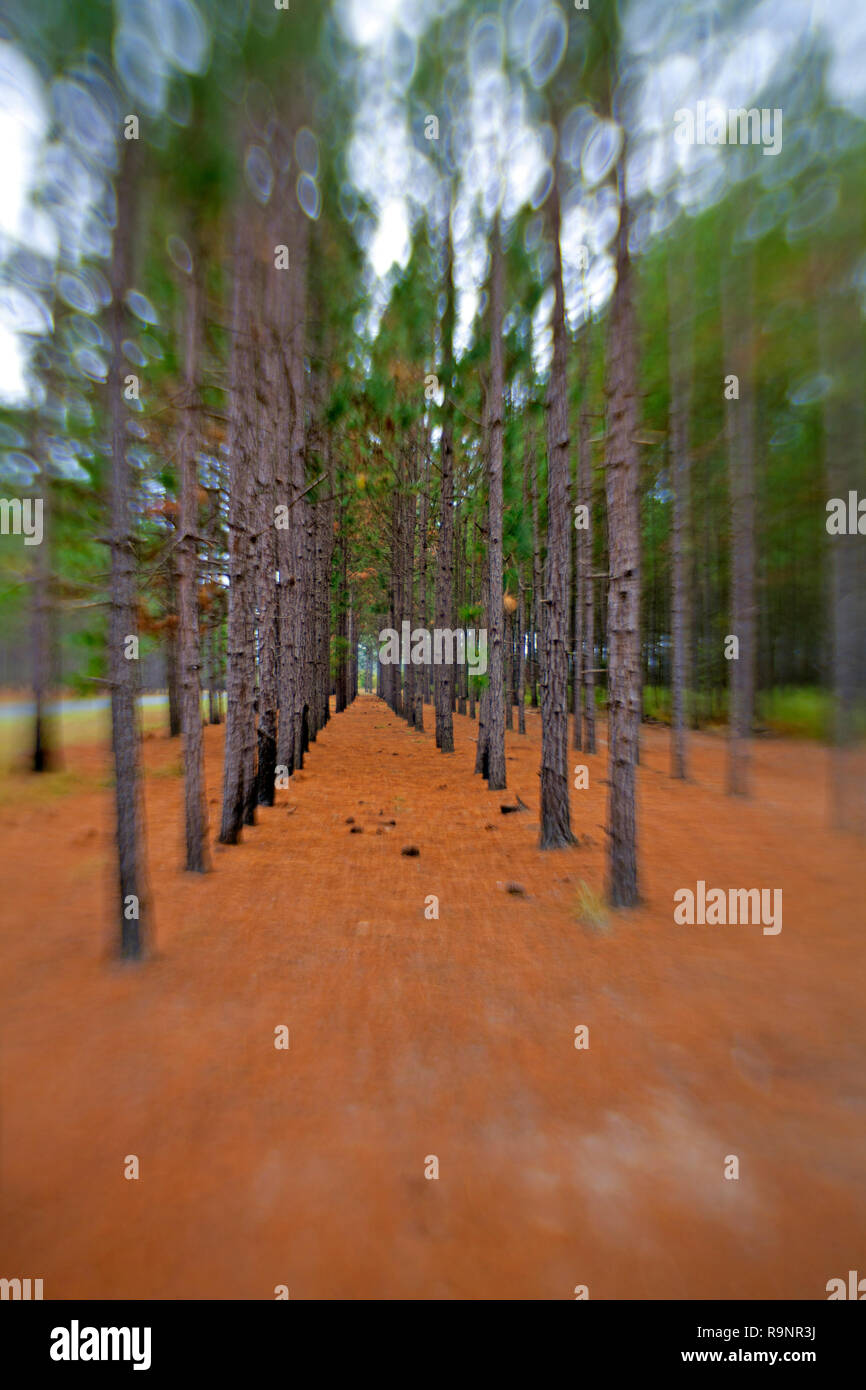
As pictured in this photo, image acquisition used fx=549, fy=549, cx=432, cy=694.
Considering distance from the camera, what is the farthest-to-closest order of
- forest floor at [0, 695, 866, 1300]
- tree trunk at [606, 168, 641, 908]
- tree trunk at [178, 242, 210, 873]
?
tree trunk at [178, 242, 210, 873] < tree trunk at [606, 168, 641, 908] < forest floor at [0, 695, 866, 1300]

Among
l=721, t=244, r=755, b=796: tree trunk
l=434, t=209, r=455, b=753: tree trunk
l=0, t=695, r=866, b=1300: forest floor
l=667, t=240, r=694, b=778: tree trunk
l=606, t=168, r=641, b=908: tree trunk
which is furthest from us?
l=434, t=209, r=455, b=753: tree trunk

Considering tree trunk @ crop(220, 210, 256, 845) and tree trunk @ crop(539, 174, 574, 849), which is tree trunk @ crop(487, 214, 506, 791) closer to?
tree trunk @ crop(539, 174, 574, 849)

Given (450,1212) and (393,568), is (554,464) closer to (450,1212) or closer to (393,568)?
(450,1212)

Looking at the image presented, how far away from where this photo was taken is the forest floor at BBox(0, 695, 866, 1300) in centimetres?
184

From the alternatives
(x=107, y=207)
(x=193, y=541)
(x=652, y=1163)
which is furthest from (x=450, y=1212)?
(x=107, y=207)

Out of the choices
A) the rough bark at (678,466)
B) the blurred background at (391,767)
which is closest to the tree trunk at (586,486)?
the blurred background at (391,767)

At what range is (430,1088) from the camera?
2.63 m

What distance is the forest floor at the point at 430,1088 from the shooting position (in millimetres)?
1840

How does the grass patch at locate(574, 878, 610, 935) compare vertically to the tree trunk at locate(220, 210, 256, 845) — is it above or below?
below

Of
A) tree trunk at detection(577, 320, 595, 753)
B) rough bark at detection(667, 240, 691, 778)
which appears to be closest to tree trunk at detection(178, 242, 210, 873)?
tree trunk at detection(577, 320, 595, 753)

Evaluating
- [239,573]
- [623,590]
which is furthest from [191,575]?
[623,590]
